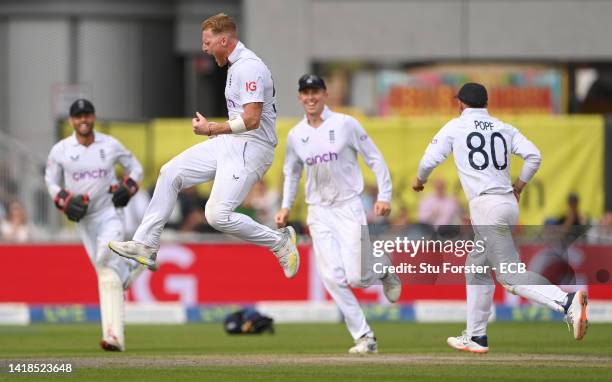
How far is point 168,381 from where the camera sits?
10992 millimetres

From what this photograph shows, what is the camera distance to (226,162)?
495 inches

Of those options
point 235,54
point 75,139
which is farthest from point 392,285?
point 75,139

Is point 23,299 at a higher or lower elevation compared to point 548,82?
lower

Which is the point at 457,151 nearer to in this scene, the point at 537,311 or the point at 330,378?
the point at 330,378

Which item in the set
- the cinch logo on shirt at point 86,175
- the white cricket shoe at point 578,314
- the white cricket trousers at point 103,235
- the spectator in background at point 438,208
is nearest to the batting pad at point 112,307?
the white cricket trousers at point 103,235

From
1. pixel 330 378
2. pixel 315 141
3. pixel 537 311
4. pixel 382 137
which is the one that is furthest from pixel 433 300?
pixel 330 378

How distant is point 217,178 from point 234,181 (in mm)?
155

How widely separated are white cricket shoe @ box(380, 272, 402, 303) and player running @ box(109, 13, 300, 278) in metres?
1.56

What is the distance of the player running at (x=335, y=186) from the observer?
13.9 metres

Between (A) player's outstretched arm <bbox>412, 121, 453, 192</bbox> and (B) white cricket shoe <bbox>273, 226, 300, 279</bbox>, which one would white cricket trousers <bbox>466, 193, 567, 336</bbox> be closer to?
(A) player's outstretched arm <bbox>412, 121, 453, 192</bbox>

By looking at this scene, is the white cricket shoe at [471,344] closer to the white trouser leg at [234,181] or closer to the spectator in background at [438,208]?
the white trouser leg at [234,181]

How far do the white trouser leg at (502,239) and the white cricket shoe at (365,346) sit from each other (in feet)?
5.22

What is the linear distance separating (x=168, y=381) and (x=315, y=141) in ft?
12.3

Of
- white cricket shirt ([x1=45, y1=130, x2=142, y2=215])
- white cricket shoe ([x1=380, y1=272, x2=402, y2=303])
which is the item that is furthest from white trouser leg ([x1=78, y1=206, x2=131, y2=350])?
white cricket shoe ([x1=380, y1=272, x2=402, y2=303])
